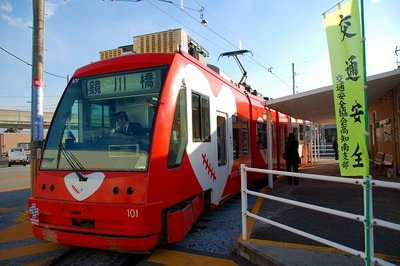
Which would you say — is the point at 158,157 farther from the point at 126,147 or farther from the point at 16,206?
the point at 16,206

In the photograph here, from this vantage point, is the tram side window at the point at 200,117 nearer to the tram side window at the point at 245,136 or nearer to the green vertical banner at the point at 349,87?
the green vertical banner at the point at 349,87

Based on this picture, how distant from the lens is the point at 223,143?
7047mm

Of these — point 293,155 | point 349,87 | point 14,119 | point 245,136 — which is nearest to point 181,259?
point 349,87

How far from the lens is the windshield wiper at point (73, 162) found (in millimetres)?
4477

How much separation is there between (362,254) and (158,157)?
8.82 feet

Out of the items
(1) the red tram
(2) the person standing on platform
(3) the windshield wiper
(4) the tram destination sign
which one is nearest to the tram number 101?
(1) the red tram

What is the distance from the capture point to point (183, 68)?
17.1 feet


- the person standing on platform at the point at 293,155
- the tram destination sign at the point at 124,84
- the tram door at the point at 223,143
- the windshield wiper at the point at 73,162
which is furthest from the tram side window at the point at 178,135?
the person standing on platform at the point at 293,155

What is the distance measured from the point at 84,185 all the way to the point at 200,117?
237 centimetres

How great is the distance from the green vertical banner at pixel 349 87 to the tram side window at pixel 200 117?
2536 mm

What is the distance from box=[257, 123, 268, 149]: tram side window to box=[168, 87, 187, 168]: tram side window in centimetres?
557

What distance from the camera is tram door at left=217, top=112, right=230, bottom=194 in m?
6.75

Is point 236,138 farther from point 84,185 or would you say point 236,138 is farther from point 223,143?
point 84,185

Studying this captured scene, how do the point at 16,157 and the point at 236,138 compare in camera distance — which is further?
the point at 16,157
